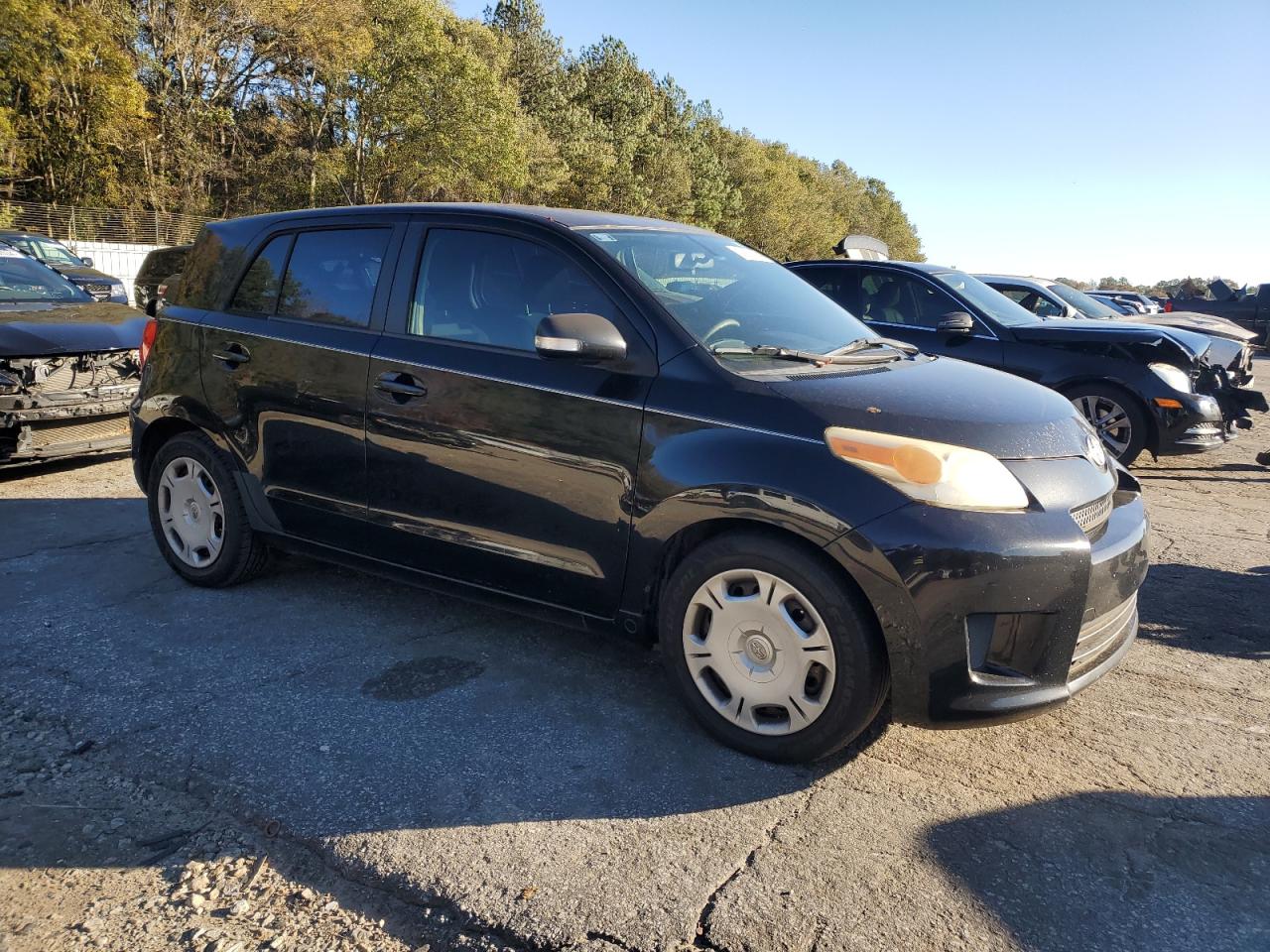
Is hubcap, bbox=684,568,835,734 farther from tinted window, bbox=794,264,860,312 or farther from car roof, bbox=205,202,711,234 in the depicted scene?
tinted window, bbox=794,264,860,312

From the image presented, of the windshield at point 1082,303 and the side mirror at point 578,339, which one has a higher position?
the windshield at point 1082,303

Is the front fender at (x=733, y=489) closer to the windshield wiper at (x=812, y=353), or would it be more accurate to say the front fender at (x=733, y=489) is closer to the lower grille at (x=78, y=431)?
the windshield wiper at (x=812, y=353)

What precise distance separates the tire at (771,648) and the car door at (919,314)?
544 centimetres

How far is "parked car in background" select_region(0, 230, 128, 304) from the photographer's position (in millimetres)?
15566

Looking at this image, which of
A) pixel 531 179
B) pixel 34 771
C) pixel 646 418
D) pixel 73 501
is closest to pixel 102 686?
pixel 34 771

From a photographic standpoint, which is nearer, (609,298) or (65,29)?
(609,298)

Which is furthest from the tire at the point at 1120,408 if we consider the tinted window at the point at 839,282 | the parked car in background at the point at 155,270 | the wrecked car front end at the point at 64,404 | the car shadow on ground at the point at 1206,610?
the parked car in background at the point at 155,270

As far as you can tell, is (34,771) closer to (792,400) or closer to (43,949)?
(43,949)

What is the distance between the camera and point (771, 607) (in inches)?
118

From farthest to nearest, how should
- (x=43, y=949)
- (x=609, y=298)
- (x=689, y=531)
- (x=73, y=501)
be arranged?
1. (x=73, y=501)
2. (x=609, y=298)
3. (x=689, y=531)
4. (x=43, y=949)

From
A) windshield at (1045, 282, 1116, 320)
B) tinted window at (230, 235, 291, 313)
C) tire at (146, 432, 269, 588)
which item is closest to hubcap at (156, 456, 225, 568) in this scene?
tire at (146, 432, 269, 588)

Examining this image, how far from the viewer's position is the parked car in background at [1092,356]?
7.64 metres

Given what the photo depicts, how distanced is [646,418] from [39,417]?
4.97 m

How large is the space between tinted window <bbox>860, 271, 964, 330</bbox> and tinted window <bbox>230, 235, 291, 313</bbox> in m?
5.43
